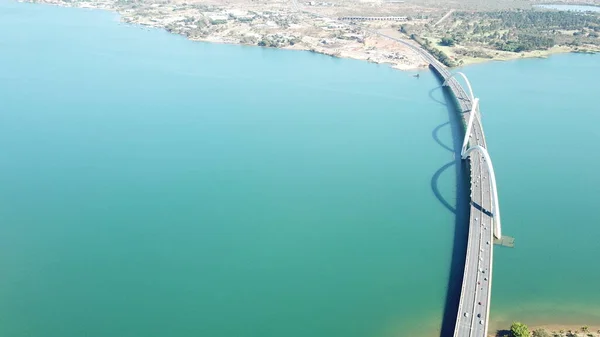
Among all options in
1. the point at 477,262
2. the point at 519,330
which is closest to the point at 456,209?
the point at 477,262

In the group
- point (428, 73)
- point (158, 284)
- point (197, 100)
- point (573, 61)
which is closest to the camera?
point (158, 284)


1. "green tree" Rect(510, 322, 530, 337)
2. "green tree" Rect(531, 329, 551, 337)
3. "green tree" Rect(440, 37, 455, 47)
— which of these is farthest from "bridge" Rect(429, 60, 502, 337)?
"green tree" Rect(440, 37, 455, 47)

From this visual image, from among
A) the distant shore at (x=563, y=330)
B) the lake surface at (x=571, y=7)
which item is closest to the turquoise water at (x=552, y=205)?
the distant shore at (x=563, y=330)

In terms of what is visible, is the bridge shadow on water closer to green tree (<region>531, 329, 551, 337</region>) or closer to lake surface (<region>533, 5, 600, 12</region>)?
green tree (<region>531, 329, 551, 337</region>)

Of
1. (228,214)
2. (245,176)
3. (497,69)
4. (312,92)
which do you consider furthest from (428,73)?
(228,214)

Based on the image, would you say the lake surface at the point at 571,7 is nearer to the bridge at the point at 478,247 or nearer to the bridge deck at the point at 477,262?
the bridge at the point at 478,247

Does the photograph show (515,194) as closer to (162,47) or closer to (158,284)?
(158,284)

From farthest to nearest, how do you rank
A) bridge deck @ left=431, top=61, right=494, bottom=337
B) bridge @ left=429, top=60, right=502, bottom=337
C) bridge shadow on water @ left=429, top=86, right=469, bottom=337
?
bridge shadow on water @ left=429, top=86, right=469, bottom=337 → bridge @ left=429, top=60, right=502, bottom=337 → bridge deck @ left=431, top=61, right=494, bottom=337
